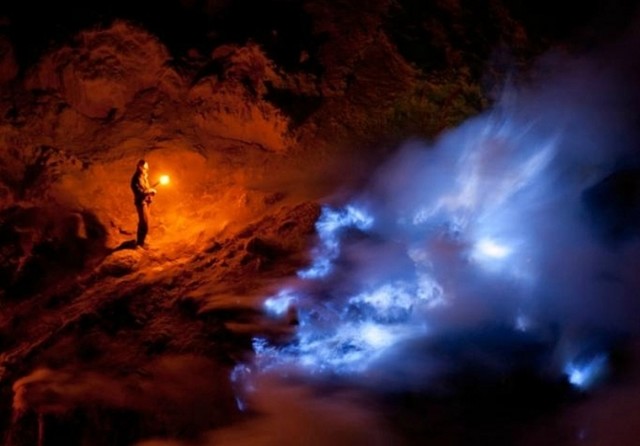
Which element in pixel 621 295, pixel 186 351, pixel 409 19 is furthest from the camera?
pixel 409 19

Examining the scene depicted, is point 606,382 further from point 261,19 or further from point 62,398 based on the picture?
point 261,19

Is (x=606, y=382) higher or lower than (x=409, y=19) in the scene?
lower

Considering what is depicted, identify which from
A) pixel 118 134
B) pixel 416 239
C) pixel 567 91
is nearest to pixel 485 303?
pixel 416 239

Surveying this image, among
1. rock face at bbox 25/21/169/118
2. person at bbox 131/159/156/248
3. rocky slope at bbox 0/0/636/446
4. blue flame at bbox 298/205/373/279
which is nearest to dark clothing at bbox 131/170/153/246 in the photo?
person at bbox 131/159/156/248

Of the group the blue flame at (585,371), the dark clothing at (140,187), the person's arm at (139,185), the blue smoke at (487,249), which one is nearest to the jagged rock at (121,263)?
the dark clothing at (140,187)

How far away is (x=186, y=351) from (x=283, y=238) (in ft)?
6.08

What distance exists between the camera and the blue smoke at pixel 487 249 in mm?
6090

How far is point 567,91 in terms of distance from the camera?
855 centimetres

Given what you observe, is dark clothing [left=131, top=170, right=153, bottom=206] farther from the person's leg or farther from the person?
the person's leg

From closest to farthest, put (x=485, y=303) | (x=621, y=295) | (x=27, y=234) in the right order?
(x=485, y=303)
(x=621, y=295)
(x=27, y=234)

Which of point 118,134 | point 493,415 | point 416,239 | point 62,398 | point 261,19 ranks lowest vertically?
point 493,415

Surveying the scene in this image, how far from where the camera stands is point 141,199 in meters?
7.76

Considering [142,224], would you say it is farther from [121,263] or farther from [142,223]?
[121,263]

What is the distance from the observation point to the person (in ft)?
25.4
